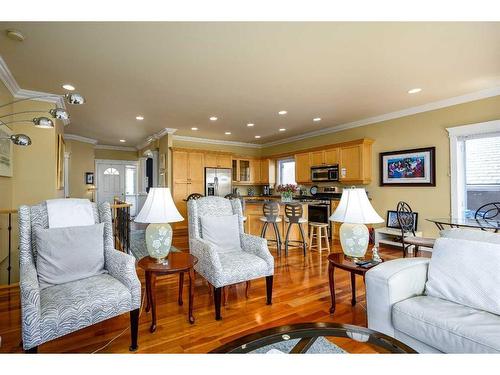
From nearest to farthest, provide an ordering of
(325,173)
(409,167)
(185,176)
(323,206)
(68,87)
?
(68,87)
(409,167)
(323,206)
(325,173)
(185,176)

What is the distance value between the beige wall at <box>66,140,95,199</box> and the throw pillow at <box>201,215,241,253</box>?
6693mm

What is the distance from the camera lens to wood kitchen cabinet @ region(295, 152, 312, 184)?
6543mm

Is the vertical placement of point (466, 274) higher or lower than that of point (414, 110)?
lower

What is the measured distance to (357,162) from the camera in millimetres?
5395

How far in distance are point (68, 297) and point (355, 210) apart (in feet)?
7.15

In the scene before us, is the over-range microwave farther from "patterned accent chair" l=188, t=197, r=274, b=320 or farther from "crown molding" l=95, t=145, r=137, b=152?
"crown molding" l=95, t=145, r=137, b=152

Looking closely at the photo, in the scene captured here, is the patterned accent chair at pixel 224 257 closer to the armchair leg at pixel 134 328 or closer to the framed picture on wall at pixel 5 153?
the armchair leg at pixel 134 328

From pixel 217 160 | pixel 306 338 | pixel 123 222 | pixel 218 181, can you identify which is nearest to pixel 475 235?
pixel 306 338

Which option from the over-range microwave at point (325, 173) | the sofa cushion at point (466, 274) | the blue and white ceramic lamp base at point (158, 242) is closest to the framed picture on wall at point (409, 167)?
the over-range microwave at point (325, 173)

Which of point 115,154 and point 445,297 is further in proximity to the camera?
point 115,154

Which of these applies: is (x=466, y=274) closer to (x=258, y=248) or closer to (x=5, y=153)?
(x=258, y=248)

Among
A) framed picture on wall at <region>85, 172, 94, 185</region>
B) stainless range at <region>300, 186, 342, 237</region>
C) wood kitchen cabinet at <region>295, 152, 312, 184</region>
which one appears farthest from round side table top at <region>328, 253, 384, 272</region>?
framed picture on wall at <region>85, 172, 94, 185</region>

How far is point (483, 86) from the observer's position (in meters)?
3.66
